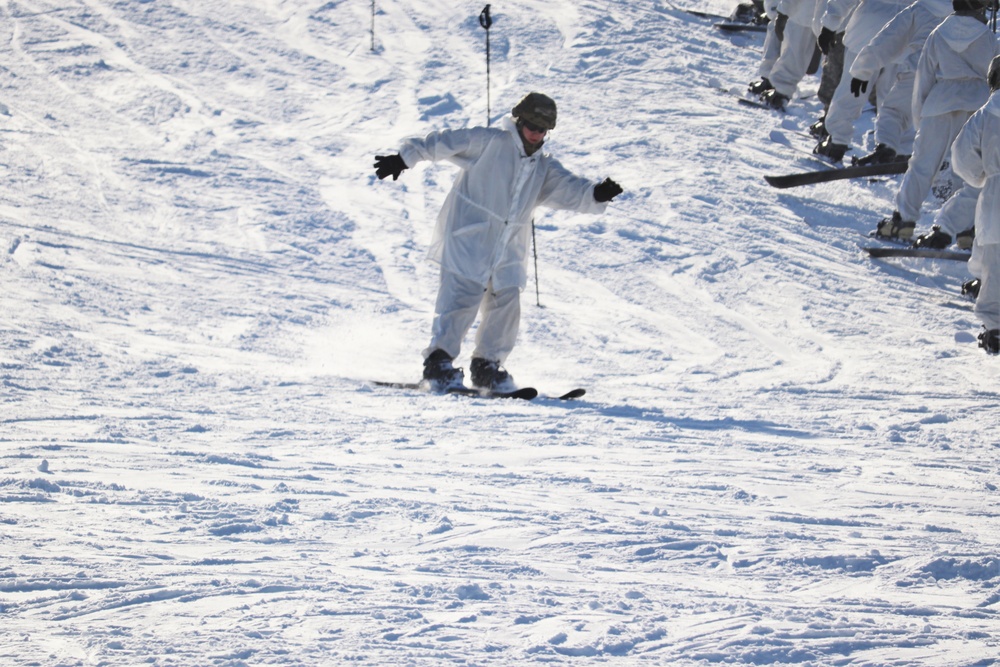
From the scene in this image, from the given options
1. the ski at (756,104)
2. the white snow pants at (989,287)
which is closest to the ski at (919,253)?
the white snow pants at (989,287)

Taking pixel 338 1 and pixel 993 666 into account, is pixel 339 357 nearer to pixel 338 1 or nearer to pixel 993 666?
pixel 993 666

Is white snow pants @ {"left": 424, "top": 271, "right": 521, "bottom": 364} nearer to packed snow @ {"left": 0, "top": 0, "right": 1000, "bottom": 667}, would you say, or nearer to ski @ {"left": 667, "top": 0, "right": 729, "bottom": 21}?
packed snow @ {"left": 0, "top": 0, "right": 1000, "bottom": 667}

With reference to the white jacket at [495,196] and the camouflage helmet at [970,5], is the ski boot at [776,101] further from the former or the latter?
the white jacket at [495,196]

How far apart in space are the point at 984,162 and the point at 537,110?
9.59 feet

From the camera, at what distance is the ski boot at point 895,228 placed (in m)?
10.5

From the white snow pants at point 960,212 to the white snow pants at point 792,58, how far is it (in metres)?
4.00

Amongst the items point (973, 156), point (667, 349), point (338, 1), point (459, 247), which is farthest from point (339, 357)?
point (338, 1)

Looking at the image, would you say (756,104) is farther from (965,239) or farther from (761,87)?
(965,239)

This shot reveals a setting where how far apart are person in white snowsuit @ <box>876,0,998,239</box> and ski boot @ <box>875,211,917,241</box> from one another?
121mm

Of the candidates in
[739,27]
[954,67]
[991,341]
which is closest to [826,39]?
[954,67]

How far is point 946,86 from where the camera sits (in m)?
9.76

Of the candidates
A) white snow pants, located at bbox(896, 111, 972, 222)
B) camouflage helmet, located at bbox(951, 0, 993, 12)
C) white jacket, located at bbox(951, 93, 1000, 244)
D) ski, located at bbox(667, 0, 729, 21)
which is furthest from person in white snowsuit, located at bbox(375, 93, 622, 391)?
ski, located at bbox(667, 0, 729, 21)

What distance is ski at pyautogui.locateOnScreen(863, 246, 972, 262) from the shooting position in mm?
9789

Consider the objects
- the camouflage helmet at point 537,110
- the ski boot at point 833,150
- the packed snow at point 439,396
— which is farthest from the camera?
the ski boot at point 833,150
